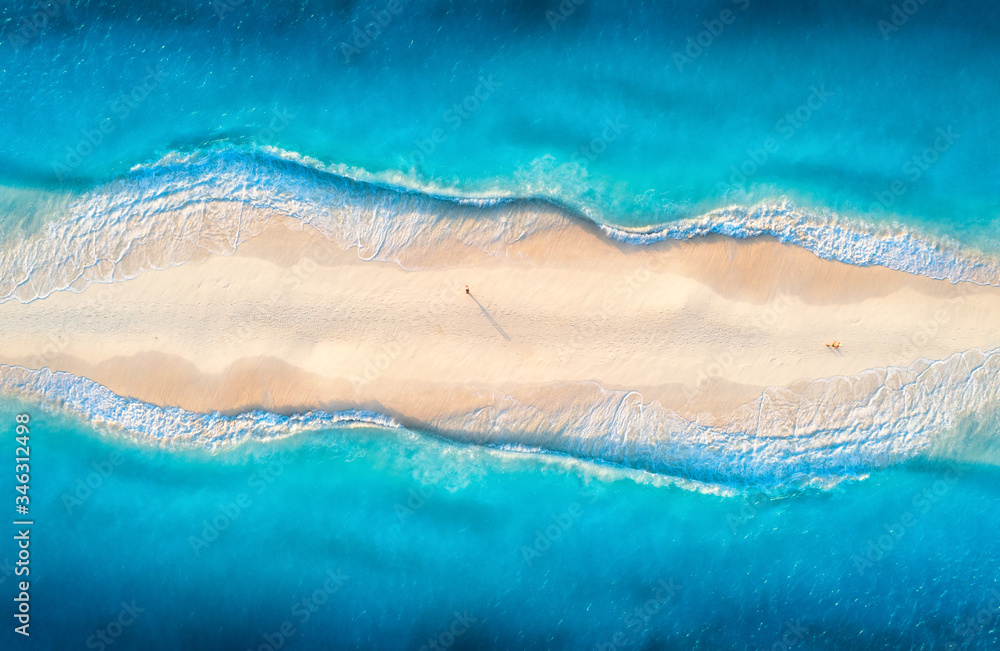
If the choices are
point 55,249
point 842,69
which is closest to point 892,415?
point 842,69

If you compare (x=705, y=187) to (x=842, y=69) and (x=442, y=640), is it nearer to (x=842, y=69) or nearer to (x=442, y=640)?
(x=842, y=69)

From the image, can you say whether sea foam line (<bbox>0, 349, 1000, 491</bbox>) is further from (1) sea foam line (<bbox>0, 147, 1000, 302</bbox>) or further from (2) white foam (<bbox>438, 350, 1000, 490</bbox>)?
(1) sea foam line (<bbox>0, 147, 1000, 302</bbox>)

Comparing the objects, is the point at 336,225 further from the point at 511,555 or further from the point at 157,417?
the point at 511,555

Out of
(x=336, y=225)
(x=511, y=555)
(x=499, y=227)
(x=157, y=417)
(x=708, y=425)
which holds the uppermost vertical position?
(x=499, y=227)

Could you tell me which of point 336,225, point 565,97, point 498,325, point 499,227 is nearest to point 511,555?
point 498,325

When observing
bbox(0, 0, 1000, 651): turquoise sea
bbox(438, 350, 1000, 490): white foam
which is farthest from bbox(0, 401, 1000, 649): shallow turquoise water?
bbox(438, 350, 1000, 490): white foam

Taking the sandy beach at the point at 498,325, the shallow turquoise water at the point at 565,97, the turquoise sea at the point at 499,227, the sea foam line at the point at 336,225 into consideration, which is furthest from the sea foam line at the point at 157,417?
the shallow turquoise water at the point at 565,97

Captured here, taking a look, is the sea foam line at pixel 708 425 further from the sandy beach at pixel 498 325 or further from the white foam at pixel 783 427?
the sandy beach at pixel 498 325
